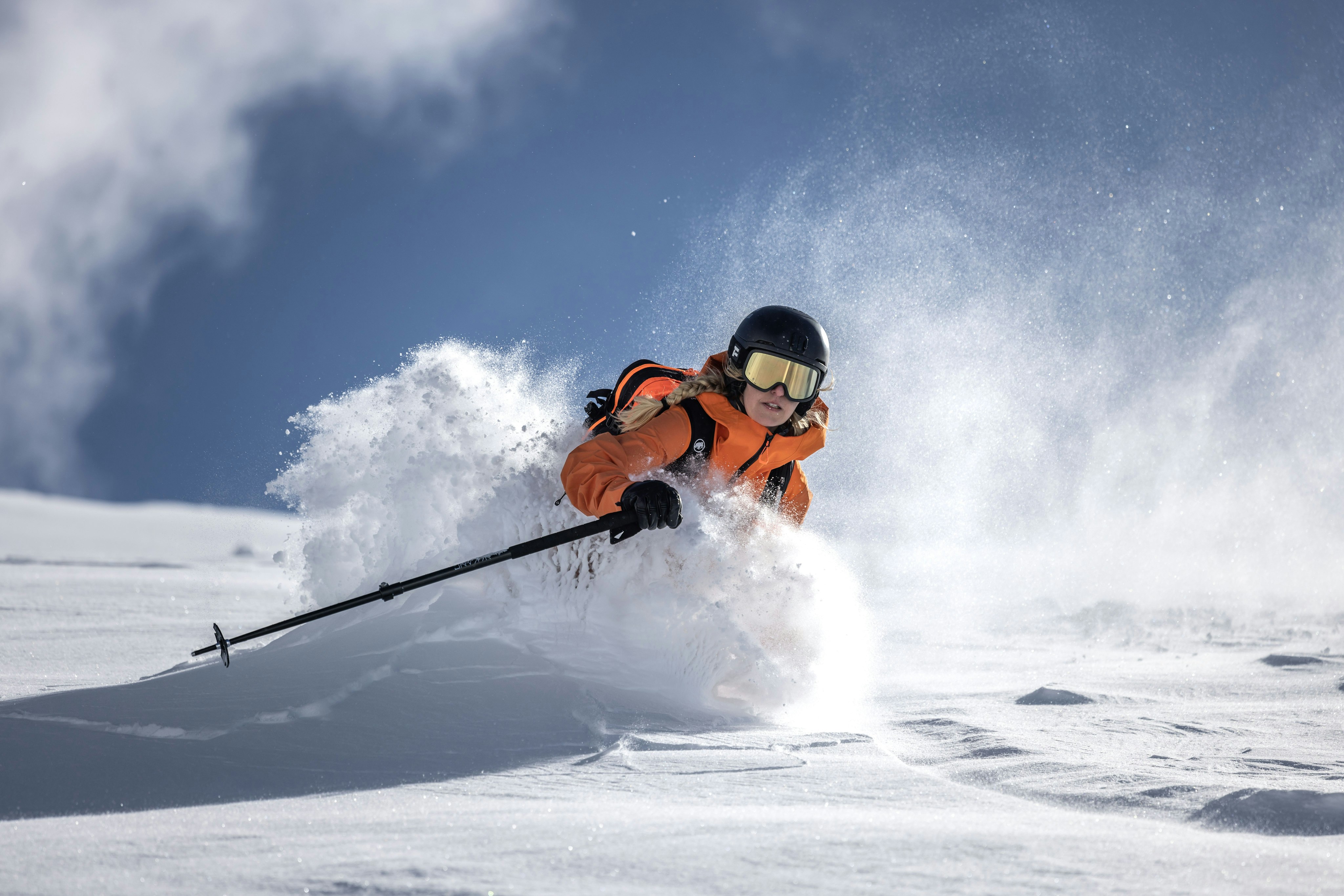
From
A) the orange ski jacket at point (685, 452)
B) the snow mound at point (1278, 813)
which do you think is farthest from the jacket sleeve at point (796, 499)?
the snow mound at point (1278, 813)

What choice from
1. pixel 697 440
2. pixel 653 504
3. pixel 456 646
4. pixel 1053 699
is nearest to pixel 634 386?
pixel 697 440

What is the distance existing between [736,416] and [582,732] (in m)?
1.72

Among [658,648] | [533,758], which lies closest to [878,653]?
[658,648]

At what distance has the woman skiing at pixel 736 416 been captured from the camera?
12.5ft

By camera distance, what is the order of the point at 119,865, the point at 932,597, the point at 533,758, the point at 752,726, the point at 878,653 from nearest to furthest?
the point at 119,865, the point at 533,758, the point at 752,726, the point at 878,653, the point at 932,597

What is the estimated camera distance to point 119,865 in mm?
1614

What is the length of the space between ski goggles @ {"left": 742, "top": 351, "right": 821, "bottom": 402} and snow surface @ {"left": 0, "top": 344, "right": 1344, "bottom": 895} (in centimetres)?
57

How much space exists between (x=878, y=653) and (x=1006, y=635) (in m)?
2.14

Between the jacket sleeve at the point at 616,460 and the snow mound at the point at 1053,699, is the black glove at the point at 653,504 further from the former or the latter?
the snow mound at the point at 1053,699

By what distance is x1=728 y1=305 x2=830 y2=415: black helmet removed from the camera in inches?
154

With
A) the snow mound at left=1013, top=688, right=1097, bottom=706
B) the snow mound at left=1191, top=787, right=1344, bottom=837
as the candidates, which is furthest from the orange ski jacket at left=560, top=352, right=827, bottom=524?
the snow mound at left=1191, top=787, right=1344, bottom=837

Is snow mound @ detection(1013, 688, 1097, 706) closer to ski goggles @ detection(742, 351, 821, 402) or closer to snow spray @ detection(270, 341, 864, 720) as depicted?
snow spray @ detection(270, 341, 864, 720)

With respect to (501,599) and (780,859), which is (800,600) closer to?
(501,599)

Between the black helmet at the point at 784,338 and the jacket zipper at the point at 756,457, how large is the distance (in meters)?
0.22
